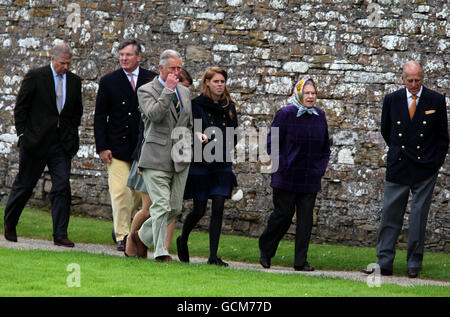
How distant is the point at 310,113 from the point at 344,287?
7.91 ft

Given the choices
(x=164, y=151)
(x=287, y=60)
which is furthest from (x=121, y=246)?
(x=287, y=60)

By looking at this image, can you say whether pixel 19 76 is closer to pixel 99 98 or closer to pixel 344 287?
pixel 99 98

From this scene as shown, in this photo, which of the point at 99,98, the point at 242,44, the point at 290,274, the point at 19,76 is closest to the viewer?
the point at 290,274

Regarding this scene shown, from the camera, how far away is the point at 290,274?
26.0 feet

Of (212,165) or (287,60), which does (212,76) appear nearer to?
(212,165)

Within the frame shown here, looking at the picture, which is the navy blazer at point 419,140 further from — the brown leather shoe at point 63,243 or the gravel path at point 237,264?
the brown leather shoe at point 63,243

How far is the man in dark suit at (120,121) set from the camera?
9.56 meters

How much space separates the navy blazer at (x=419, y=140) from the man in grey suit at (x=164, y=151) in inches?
87.6

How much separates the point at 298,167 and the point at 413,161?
3.88 feet

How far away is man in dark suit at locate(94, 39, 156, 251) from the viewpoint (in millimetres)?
9562

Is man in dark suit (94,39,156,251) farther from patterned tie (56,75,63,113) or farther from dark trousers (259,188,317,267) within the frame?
dark trousers (259,188,317,267)

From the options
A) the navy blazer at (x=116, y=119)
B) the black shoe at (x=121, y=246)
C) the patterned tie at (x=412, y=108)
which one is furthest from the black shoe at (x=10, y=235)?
the patterned tie at (x=412, y=108)

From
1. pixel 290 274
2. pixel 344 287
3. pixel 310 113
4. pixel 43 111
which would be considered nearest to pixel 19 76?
pixel 43 111

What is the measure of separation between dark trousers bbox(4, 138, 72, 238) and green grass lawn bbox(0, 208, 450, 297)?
971 millimetres
